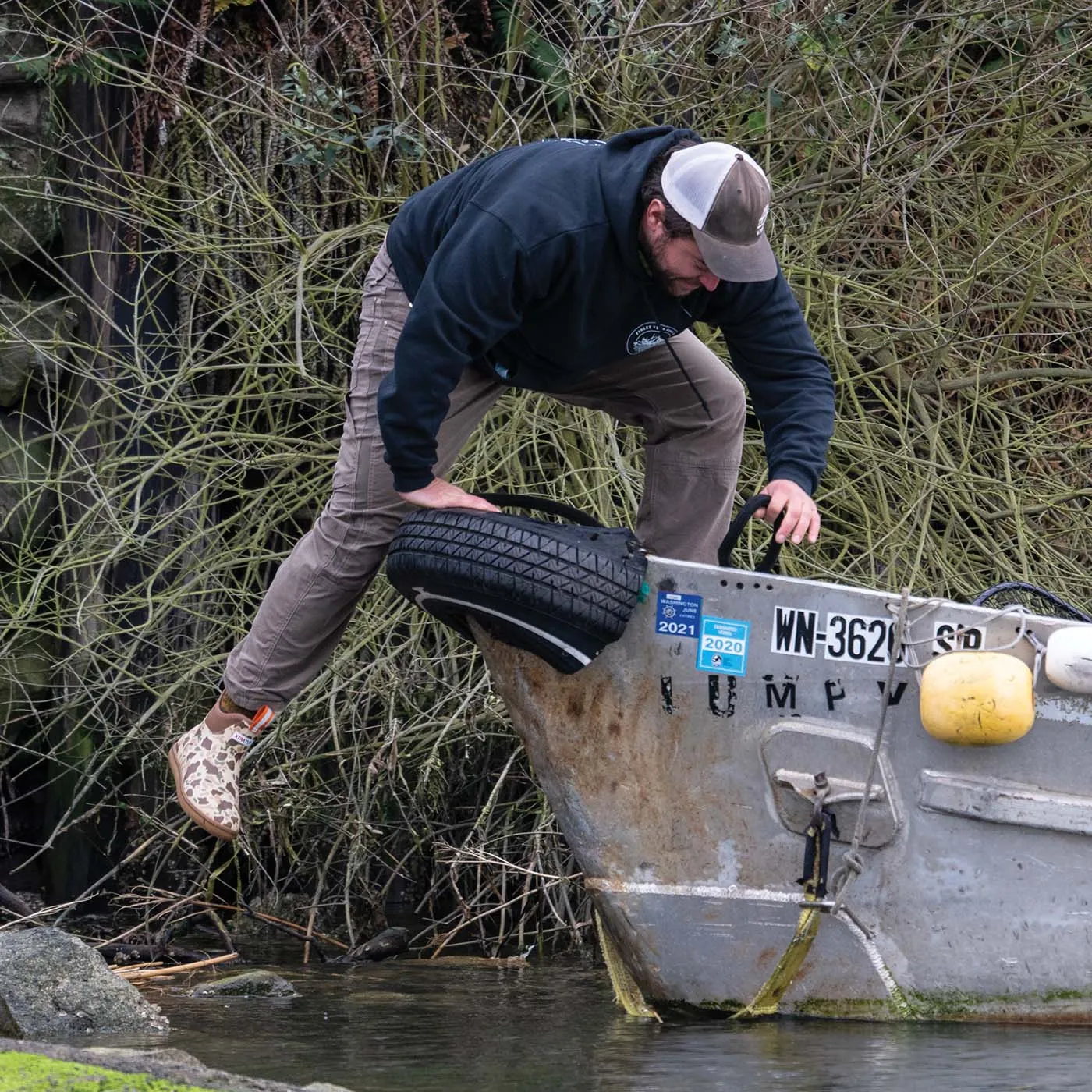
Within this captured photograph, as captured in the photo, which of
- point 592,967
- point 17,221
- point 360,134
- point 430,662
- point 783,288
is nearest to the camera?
point 783,288

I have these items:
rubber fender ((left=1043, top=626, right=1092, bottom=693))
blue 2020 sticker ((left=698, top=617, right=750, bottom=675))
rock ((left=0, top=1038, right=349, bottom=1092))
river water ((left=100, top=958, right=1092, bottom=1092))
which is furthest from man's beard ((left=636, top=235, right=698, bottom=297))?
rock ((left=0, top=1038, right=349, bottom=1092))

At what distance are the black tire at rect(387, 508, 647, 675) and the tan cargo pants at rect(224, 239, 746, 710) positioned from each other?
0.26m

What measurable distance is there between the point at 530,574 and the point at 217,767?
1108 mm

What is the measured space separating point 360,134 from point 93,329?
1.39m

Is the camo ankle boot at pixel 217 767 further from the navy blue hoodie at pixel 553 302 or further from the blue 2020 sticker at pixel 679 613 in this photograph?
the blue 2020 sticker at pixel 679 613

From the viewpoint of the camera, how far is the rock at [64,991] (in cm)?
404

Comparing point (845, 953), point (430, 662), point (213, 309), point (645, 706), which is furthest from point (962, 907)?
point (213, 309)

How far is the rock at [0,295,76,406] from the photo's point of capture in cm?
663

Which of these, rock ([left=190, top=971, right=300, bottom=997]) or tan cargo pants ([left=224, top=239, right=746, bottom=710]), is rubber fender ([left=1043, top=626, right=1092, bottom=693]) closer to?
tan cargo pants ([left=224, top=239, right=746, bottom=710])

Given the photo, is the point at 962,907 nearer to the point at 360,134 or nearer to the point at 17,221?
the point at 360,134

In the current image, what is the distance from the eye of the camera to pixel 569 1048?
3898mm

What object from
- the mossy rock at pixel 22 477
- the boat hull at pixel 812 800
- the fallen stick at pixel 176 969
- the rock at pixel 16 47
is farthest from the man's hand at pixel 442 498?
the rock at pixel 16 47

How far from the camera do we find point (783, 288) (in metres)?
4.16

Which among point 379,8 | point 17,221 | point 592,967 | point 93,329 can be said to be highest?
point 379,8
